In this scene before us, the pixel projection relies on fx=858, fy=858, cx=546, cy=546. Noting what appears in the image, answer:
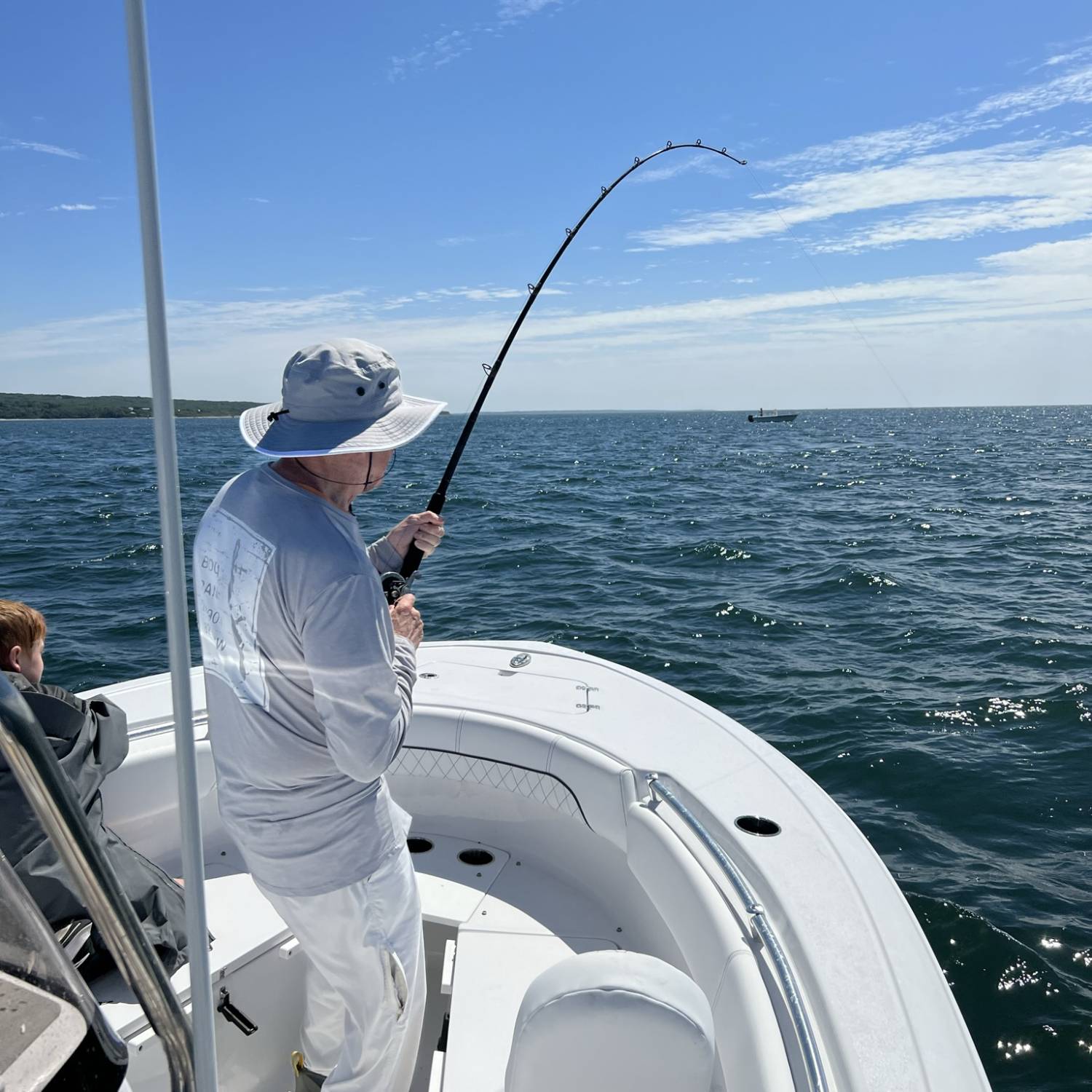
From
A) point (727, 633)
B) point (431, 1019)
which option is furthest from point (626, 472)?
point (431, 1019)

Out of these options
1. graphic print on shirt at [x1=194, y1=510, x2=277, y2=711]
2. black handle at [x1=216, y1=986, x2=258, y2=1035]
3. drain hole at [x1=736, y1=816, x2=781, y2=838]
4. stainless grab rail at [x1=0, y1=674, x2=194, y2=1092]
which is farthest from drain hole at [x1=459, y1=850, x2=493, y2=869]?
stainless grab rail at [x1=0, y1=674, x2=194, y2=1092]

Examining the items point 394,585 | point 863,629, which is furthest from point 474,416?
point 863,629

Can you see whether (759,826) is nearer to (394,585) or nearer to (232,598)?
(394,585)

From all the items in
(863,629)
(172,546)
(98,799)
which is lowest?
(863,629)

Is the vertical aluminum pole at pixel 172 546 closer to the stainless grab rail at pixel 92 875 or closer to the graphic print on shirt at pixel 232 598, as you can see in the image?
the stainless grab rail at pixel 92 875

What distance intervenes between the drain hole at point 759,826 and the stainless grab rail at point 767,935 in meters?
0.08

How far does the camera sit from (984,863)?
144 inches

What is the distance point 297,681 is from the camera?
1185 millimetres

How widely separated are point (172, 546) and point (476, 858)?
86.4 inches

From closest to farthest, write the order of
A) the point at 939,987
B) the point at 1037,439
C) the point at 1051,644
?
the point at 939,987 < the point at 1051,644 < the point at 1037,439

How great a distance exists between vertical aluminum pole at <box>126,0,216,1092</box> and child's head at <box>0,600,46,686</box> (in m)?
1.18

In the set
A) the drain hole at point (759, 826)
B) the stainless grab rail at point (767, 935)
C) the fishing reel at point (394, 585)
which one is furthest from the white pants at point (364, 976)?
the drain hole at point (759, 826)

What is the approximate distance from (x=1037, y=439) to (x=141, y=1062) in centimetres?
4242

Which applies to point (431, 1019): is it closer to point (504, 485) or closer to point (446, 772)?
point (446, 772)
